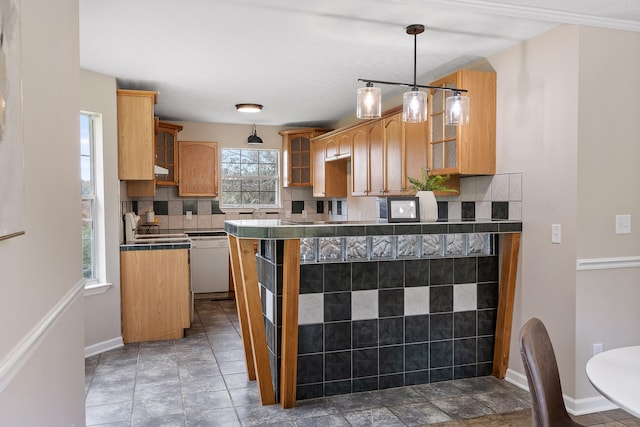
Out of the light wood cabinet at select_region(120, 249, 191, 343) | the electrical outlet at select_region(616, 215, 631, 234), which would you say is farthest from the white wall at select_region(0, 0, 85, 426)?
the electrical outlet at select_region(616, 215, 631, 234)

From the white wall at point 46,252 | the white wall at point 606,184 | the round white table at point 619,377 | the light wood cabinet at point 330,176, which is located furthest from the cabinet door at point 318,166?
the round white table at point 619,377

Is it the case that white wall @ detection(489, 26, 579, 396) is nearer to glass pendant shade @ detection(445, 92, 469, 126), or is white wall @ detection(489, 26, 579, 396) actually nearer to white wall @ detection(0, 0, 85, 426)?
glass pendant shade @ detection(445, 92, 469, 126)

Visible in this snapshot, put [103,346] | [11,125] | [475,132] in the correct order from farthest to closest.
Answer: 1. [103,346]
2. [475,132]
3. [11,125]

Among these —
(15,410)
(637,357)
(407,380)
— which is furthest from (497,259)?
(15,410)

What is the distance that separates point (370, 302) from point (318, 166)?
3783mm

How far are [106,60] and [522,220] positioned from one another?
11.1 ft

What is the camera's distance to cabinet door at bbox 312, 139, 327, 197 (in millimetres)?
6660

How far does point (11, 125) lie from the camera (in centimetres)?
111

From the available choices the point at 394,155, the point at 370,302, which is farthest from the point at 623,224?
the point at 394,155

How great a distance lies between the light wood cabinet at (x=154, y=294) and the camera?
442 centimetres

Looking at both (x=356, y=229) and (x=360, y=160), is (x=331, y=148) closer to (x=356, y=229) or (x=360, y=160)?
(x=360, y=160)

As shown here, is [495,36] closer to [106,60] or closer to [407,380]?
[407,380]

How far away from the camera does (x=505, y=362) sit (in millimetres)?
3521

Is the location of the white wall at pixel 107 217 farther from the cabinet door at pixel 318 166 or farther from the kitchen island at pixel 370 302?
the cabinet door at pixel 318 166
